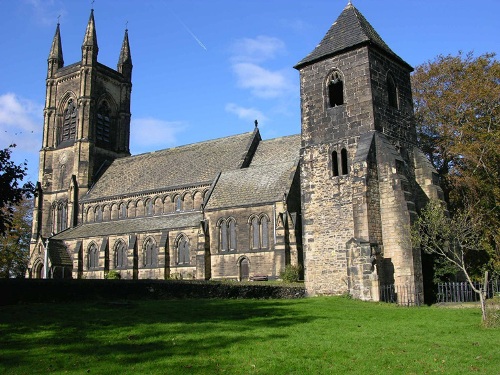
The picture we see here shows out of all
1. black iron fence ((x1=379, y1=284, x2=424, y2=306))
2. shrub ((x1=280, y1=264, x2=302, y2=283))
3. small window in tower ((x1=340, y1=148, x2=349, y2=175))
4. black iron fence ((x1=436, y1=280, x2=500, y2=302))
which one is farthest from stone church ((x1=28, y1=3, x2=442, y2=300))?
black iron fence ((x1=436, y1=280, x2=500, y2=302))

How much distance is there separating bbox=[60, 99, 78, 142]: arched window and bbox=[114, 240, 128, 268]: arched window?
61.6 feet

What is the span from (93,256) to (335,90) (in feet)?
102

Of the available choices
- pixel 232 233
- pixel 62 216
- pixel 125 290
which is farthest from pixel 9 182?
pixel 62 216

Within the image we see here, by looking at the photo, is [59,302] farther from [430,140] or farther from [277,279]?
[430,140]

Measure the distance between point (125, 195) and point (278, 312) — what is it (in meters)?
36.9

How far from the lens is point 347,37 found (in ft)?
104

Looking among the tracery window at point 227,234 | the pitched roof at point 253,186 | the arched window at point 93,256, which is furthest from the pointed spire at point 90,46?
the tracery window at point 227,234

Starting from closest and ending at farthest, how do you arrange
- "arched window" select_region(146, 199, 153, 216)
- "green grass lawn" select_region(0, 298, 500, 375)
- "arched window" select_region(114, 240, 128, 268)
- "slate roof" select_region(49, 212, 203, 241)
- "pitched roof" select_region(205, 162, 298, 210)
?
"green grass lawn" select_region(0, 298, 500, 375) → "pitched roof" select_region(205, 162, 298, 210) → "slate roof" select_region(49, 212, 203, 241) → "arched window" select_region(114, 240, 128, 268) → "arched window" select_region(146, 199, 153, 216)

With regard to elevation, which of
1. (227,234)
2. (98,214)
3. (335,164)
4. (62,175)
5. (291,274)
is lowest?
(291,274)

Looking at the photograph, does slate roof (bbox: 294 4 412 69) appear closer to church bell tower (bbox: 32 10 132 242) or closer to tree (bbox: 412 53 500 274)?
tree (bbox: 412 53 500 274)

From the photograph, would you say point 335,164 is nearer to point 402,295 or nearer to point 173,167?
point 402,295

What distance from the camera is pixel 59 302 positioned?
73.4ft

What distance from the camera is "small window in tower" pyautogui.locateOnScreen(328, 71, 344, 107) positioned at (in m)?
31.7

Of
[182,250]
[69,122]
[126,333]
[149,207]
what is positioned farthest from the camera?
[69,122]
